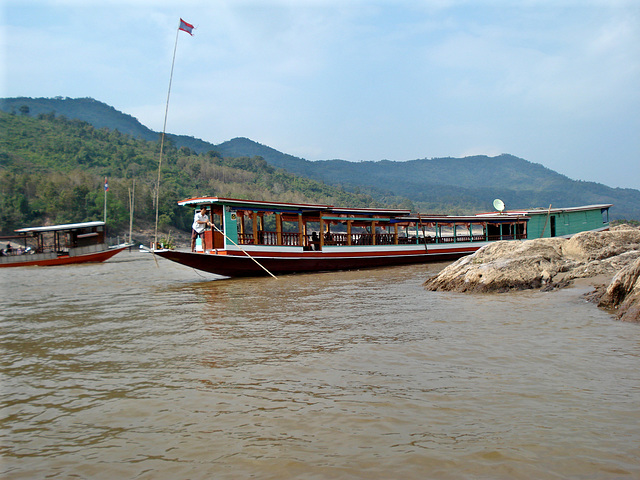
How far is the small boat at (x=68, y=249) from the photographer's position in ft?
89.5

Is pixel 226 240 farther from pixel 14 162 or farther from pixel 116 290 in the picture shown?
pixel 14 162

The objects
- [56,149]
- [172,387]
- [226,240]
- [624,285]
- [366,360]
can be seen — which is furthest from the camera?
[56,149]

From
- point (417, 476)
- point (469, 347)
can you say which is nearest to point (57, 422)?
point (417, 476)

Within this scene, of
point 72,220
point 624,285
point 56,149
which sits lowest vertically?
point 624,285

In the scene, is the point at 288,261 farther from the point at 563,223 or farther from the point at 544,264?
the point at 563,223

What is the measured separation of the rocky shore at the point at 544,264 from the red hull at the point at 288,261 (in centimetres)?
747

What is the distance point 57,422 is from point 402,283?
10.2 metres

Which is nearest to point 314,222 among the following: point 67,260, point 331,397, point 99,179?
point 67,260

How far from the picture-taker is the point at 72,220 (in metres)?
51.8

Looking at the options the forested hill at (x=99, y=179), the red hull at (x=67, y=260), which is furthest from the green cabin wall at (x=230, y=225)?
the forested hill at (x=99, y=179)

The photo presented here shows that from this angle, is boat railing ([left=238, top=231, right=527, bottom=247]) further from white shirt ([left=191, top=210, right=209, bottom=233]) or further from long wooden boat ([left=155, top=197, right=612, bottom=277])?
white shirt ([left=191, top=210, right=209, bottom=233])

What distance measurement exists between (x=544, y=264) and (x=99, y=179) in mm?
66362

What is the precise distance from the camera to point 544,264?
1010 cm

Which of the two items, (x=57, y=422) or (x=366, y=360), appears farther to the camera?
(x=366, y=360)
